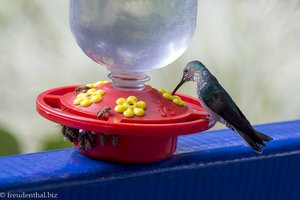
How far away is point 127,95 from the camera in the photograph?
1.13 meters

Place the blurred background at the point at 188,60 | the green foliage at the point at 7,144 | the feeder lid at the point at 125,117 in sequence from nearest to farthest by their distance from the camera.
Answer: the feeder lid at the point at 125,117 < the green foliage at the point at 7,144 < the blurred background at the point at 188,60

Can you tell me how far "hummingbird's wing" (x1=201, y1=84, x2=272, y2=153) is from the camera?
112 cm

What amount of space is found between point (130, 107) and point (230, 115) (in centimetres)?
18

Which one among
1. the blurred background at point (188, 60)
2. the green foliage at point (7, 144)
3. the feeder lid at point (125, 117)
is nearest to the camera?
the feeder lid at point (125, 117)

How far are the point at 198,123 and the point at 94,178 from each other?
20 cm

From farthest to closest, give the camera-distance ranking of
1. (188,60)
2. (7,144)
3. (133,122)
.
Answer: (188,60), (7,144), (133,122)

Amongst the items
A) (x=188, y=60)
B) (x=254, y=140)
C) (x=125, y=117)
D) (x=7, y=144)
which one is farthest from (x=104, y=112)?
(x=188, y=60)

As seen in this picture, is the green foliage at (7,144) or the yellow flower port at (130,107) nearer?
the yellow flower port at (130,107)

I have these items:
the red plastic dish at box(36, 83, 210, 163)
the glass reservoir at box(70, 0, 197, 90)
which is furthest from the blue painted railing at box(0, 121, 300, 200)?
the glass reservoir at box(70, 0, 197, 90)

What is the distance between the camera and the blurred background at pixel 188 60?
5.42 feet

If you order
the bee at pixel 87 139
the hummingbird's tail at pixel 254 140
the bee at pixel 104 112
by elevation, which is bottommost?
the bee at pixel 87 139

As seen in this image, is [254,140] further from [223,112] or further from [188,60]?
[188,60]

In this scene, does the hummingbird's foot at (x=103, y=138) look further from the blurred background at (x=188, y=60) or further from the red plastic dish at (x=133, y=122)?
the blurred background at (x=188, y=60)

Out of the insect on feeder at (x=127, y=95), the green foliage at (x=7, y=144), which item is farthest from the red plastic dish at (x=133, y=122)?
the green foliage at (x=7, y=144)
